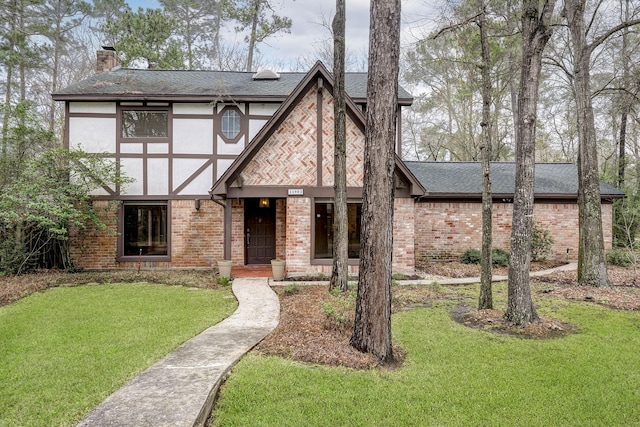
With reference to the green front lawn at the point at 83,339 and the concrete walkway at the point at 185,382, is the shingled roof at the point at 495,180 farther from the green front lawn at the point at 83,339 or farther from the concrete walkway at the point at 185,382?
the concrete walkway at the point at 185,382

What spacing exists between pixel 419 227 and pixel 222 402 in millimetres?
11245

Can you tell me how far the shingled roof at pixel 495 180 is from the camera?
1381 centimetres

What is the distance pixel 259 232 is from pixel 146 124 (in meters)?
5.05

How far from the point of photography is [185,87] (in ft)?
42.1

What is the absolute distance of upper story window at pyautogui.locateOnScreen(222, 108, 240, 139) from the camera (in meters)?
12.5

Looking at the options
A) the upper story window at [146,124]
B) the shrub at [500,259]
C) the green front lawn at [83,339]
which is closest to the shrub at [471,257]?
the shrub at [500,259]

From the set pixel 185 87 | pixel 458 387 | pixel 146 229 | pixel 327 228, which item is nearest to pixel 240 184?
pixel 327 228

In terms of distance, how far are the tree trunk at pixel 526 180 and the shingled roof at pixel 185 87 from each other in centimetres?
564

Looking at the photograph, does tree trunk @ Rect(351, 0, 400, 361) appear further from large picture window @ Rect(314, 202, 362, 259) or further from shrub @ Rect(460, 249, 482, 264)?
shrub @ Rect(460, 249, 482, 264)

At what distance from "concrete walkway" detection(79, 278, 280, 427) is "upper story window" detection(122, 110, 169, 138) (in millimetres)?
8237

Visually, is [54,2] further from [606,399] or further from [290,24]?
[606,399]

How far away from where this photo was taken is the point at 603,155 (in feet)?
74.8

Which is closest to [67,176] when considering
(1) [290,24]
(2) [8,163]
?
(2) [8,163]

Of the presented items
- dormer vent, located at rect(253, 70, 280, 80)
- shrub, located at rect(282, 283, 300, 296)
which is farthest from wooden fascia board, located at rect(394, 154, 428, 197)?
dormer vent, located at rect(253, 70, 280, 80)
